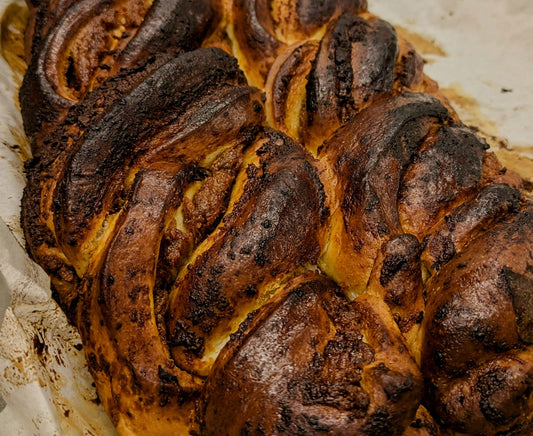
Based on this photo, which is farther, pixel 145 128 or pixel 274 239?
pixel 145 128

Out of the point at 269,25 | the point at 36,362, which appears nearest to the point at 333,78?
the point at 269,25

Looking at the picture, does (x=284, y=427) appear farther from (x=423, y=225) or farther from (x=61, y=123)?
(x=61, y=123)

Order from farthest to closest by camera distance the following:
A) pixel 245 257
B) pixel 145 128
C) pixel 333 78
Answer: pixel 333 78 < pixel 145 128 < pixel 245 257

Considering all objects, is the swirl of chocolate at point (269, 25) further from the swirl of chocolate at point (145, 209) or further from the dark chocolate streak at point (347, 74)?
the swirl of chocolate at point (145, 209)

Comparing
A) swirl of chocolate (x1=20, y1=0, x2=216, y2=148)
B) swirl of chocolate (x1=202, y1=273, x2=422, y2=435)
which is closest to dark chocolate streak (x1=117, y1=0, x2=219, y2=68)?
swirl of chocolate (x1=20, y1=0, x2=216, y2=148)

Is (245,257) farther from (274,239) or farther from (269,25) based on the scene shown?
(269,25)

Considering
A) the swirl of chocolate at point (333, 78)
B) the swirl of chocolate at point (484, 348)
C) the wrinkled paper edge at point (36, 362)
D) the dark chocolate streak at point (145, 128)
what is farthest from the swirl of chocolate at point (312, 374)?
the swirl of chocolate at point (333, 78)
